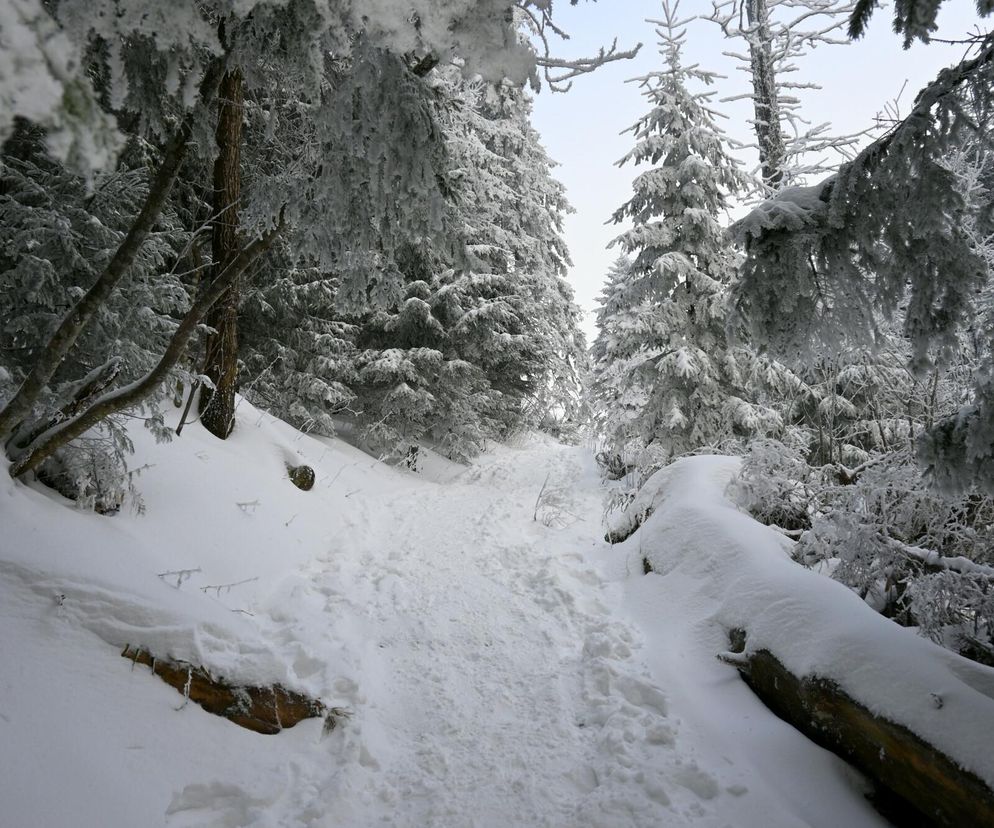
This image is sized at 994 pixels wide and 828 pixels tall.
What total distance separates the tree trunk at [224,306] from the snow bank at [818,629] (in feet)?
18.3

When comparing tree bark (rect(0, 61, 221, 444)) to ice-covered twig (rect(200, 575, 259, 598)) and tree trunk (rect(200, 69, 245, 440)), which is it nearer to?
ice-covered twig (rect(200, 575, 259, 598))

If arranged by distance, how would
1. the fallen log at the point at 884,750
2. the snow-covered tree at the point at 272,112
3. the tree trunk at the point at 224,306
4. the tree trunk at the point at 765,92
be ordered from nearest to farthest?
the snow-covered tree at the point at 272,112
the fallen log at the point at 884,750
the tree trunk at the point at 224,306
the tree trunk at the point at 765,92

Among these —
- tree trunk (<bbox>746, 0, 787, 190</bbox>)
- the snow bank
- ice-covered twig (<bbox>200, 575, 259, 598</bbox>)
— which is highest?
tree trunk (<bbox>746, 0, 787, 190</bbox>)

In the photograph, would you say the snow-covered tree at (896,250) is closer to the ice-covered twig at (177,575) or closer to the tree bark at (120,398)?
the tree bark at (120,398)

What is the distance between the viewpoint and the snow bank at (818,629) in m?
2.56

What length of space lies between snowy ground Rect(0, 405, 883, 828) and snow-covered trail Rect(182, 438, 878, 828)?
1cm

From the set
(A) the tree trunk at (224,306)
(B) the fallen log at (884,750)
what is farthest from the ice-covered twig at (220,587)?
(B) the fallen log at (884,750)

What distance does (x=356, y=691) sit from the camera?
350 centimetres

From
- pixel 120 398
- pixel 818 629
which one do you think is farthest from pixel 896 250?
pixel 120 398

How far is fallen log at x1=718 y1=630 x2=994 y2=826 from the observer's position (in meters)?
2.35

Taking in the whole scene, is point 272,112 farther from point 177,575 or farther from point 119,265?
point 177,575

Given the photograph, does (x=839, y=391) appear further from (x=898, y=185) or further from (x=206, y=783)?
(x=206, y=783)

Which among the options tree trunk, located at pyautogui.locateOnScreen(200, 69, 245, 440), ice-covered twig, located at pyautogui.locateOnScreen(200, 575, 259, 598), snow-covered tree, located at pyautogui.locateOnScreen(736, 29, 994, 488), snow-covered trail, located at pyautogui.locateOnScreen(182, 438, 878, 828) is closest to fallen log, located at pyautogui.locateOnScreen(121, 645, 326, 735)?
snow-covered trail, located at pyautogui.locateOnScreen(182, 438, 878, 828)

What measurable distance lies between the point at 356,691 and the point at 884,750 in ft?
9.95
